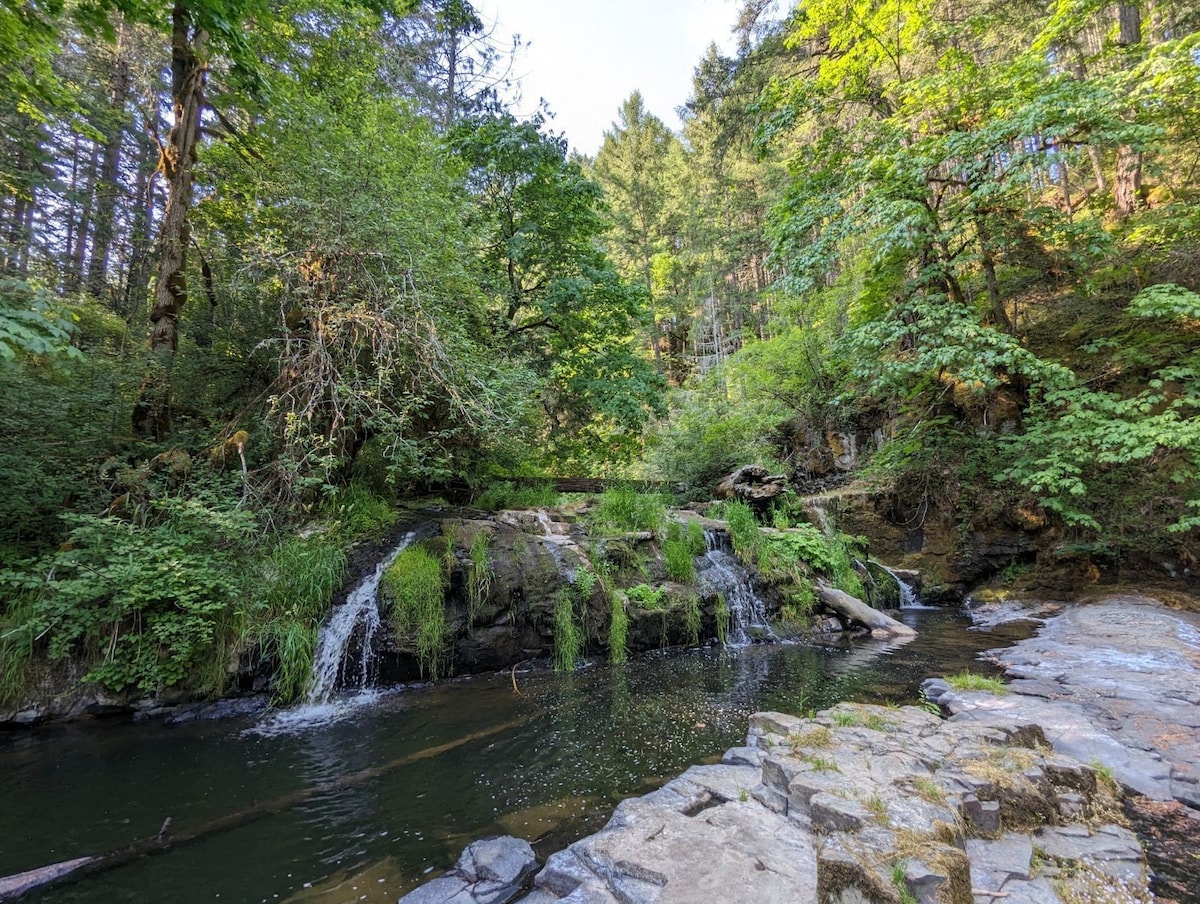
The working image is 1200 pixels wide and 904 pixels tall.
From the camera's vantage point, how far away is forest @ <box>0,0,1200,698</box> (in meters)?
5.39

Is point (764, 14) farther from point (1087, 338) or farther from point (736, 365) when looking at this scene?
point (1087, 338)

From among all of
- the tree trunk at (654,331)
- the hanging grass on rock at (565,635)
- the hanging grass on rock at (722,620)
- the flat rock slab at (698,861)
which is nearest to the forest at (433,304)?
the hanging grass on rock at (565,635)

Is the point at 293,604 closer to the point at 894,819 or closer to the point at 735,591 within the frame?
the point at 894,819

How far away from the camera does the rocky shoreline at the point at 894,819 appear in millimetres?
2074

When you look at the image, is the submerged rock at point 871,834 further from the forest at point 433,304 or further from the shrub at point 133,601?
the forest at point 433,304

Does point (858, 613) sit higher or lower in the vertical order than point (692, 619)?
lower

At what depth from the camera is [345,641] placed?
19.3 feet

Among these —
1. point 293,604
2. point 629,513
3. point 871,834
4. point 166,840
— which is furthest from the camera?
point 629,513

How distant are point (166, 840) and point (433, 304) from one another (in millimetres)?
5931

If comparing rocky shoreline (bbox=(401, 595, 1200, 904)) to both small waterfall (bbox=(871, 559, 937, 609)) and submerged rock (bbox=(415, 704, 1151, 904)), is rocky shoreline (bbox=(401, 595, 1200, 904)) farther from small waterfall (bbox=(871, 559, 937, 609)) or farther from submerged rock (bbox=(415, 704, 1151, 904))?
small waterfall (bbox=(871, 559, 937, 609))

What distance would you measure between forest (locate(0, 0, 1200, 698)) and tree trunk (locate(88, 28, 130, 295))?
2.9 inches

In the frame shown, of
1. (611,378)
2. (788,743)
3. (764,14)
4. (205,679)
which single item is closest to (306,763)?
(205,679)

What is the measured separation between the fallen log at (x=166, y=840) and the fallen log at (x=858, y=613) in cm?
645

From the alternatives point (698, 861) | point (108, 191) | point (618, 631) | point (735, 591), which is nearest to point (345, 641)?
point (618, 631)
